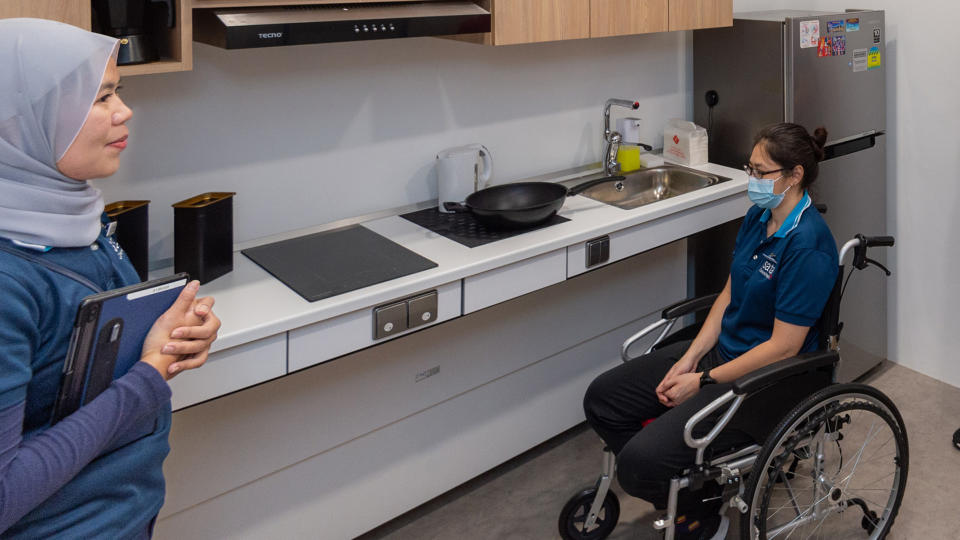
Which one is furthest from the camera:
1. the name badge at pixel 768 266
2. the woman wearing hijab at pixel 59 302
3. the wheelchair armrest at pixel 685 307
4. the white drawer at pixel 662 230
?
the white drawer at pixel 662 230

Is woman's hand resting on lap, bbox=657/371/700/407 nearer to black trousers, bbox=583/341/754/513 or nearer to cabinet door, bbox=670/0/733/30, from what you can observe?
black trousers, bbox=583/341/754/513

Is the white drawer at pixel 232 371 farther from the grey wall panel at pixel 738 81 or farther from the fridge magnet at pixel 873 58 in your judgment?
the fridge magnet at pixel 873 58

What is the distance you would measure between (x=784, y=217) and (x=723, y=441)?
61 cm

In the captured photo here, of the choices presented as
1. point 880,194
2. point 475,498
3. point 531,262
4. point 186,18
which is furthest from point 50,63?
point 880,194

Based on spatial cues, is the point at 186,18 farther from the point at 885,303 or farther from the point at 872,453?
the point at 885,303

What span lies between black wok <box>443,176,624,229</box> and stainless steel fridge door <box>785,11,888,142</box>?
32.6 inches

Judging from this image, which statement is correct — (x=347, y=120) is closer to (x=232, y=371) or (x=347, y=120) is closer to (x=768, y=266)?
(x=232, y=371)

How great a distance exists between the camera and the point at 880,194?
345cm

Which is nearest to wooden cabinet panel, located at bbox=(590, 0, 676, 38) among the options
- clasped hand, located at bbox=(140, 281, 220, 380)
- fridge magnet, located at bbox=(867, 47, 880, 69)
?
fridge magnet, located at bbox=(867, 47, 880, 69)

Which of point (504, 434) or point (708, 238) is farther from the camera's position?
point (708, 238)

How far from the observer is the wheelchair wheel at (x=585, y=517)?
8.13 feet

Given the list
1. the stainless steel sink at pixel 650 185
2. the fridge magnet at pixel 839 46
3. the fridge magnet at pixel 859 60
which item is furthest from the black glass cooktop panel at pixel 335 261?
the fridge magnet at pixel 859 60

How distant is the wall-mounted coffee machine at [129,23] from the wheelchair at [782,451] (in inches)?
58.0

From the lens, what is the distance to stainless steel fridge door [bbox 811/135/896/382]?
327cm
